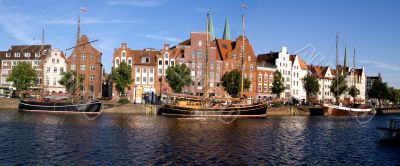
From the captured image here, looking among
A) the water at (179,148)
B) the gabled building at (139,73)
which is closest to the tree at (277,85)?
the gabled building at (139,73)

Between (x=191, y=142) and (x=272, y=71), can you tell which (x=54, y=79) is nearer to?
(x=272, y=71)

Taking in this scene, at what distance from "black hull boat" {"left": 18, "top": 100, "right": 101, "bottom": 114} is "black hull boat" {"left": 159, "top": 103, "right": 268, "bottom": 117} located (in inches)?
607

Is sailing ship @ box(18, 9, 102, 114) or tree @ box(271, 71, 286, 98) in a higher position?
tree @ box(271, 71, 286, 98)

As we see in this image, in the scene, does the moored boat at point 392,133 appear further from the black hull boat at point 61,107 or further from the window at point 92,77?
the window at point 92,77

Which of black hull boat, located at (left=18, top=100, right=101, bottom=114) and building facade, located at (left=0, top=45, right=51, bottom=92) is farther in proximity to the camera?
building facade, located at (left=0, top=45, right=51, bottom=92)

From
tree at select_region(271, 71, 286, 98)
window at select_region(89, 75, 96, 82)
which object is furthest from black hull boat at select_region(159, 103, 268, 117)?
window at select_region(89, 75, 96, 82)

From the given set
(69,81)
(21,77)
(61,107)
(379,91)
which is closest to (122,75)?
(69,81)

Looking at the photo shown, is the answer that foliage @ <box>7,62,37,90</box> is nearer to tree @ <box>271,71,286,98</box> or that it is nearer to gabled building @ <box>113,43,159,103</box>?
gabled building @ <box>113,43,159,103</box>

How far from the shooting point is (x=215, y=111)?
86.6 metres

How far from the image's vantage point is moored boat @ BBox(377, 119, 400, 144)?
47.0 meters

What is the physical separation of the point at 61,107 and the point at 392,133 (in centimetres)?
6911

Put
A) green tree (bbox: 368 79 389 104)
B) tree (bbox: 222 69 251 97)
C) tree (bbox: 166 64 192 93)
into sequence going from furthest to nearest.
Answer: green tree (bbox: 368 79 389 104)
tree (bbox: 222 69 251 97)
tree (bbox: 166 64 192 93)

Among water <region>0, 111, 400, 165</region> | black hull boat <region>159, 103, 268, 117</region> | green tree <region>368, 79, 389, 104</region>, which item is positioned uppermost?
green tree <region>368, 79, 389, 104</region>

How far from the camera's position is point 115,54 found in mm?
119875
